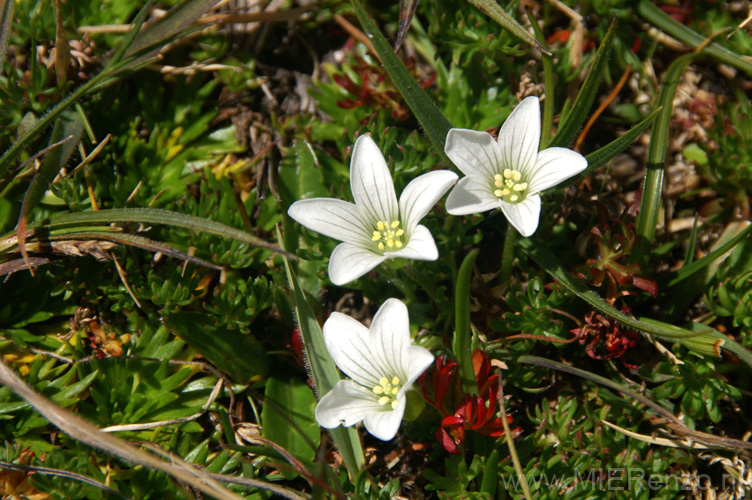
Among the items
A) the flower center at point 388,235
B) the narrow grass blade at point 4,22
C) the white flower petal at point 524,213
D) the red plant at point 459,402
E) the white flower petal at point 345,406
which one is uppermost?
the narrow grass blade at point 4,22

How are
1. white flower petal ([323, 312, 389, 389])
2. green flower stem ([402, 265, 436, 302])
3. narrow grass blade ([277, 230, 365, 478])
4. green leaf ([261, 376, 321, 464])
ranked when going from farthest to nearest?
green leaf ([261, 376, 321, 464]) → green flower stem ([402, 265, 436, 302]) → narrow grass blade ([277, 230, 365, 478]) → white flower petal ([323, 312, 389, 389])

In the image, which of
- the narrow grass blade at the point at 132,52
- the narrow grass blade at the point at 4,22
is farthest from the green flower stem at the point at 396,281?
the narrow grass blade at the point at 4,22

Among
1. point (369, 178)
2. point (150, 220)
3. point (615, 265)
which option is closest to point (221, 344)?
point (150, 220)

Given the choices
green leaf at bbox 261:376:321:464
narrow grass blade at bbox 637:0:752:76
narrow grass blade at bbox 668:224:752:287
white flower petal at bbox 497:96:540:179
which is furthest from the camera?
narrow grass blade at bbox 637:0:752:76

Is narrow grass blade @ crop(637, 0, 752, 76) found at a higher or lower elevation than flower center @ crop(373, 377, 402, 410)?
higher

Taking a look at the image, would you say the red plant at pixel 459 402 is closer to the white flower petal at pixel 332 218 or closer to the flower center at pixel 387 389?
the flower center at pixel 387 389

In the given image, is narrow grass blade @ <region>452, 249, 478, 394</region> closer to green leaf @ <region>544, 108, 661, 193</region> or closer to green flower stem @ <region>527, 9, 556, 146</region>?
green leaf @ <region>544, 108, 661, 193</region>

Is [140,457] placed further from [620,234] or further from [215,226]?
[620,234]

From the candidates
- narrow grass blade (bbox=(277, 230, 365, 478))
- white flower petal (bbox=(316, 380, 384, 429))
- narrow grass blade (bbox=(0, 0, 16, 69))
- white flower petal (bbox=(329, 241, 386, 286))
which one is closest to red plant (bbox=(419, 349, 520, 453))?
white flower petal (bbox=(316, 380, 384, 429))
